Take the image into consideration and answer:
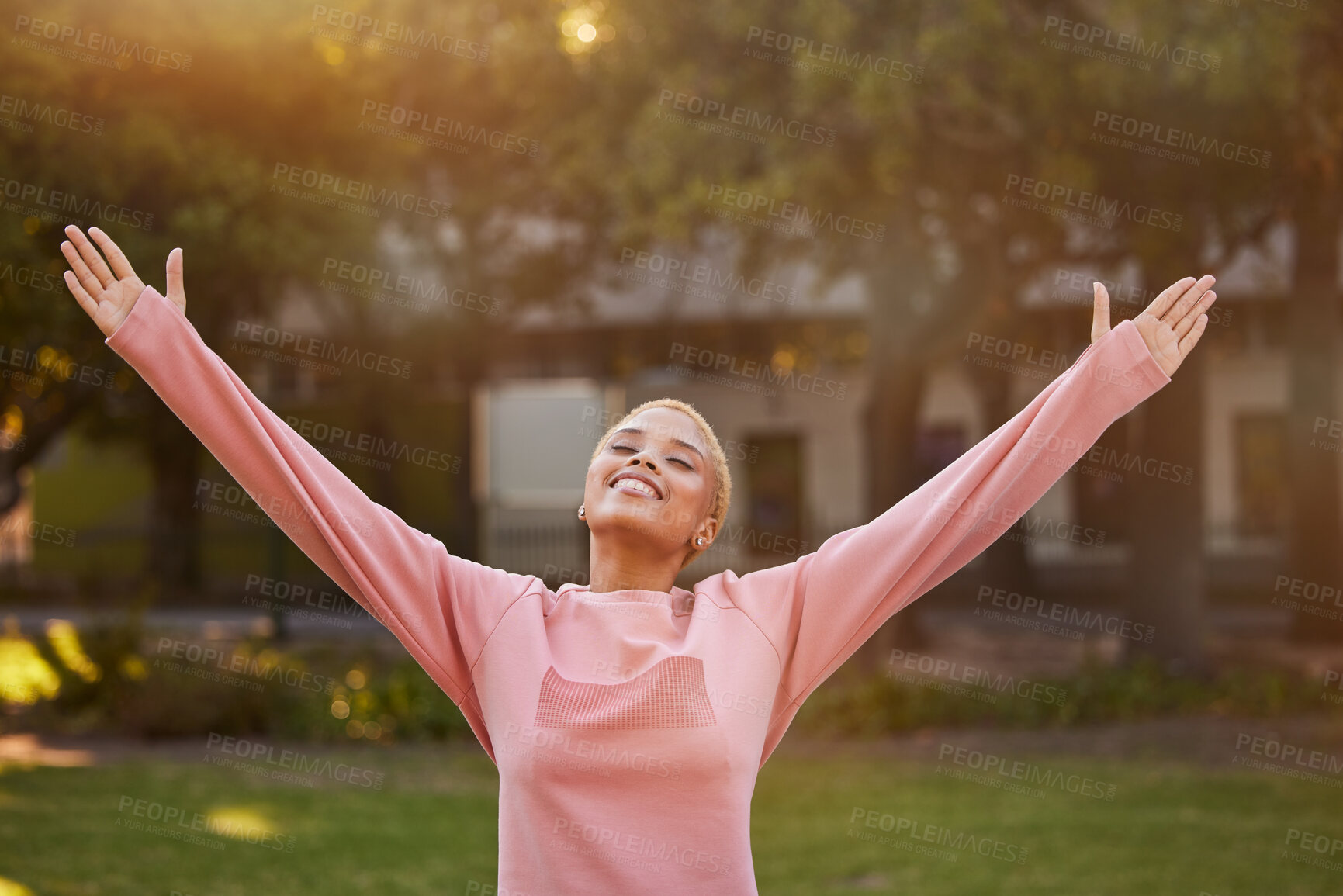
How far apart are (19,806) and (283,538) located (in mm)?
7563

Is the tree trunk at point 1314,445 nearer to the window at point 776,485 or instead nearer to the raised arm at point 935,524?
the window at point 776,485

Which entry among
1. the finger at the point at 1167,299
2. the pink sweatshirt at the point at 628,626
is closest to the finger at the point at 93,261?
the pink sweatshirt at the point at 628,626

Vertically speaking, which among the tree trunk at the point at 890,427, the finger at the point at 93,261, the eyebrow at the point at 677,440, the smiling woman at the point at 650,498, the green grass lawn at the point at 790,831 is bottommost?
the green grass lawn at the point at 790,831

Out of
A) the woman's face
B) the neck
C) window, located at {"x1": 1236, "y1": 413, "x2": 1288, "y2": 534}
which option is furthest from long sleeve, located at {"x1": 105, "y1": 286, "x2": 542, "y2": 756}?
window, located at {"x1": 1236, "y1": 413, "x2": 1288, "y2": 534}

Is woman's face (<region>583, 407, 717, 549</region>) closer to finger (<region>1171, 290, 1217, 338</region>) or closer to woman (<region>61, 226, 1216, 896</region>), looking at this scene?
woman (<region>61, 226, 1216, 896</region>)

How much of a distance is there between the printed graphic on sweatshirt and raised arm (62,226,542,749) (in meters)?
0.24

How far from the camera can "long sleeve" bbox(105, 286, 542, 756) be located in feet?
8.20

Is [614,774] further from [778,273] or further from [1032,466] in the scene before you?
[778,273]

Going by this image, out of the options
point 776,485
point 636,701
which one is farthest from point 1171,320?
point 776,485

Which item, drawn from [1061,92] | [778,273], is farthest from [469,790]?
[778,273]

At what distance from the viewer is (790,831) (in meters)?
7.70

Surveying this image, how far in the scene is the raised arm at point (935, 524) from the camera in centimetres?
263

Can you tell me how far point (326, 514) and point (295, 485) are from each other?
0.08 meters

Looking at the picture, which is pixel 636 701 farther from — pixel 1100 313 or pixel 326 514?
pixel 1100 313
